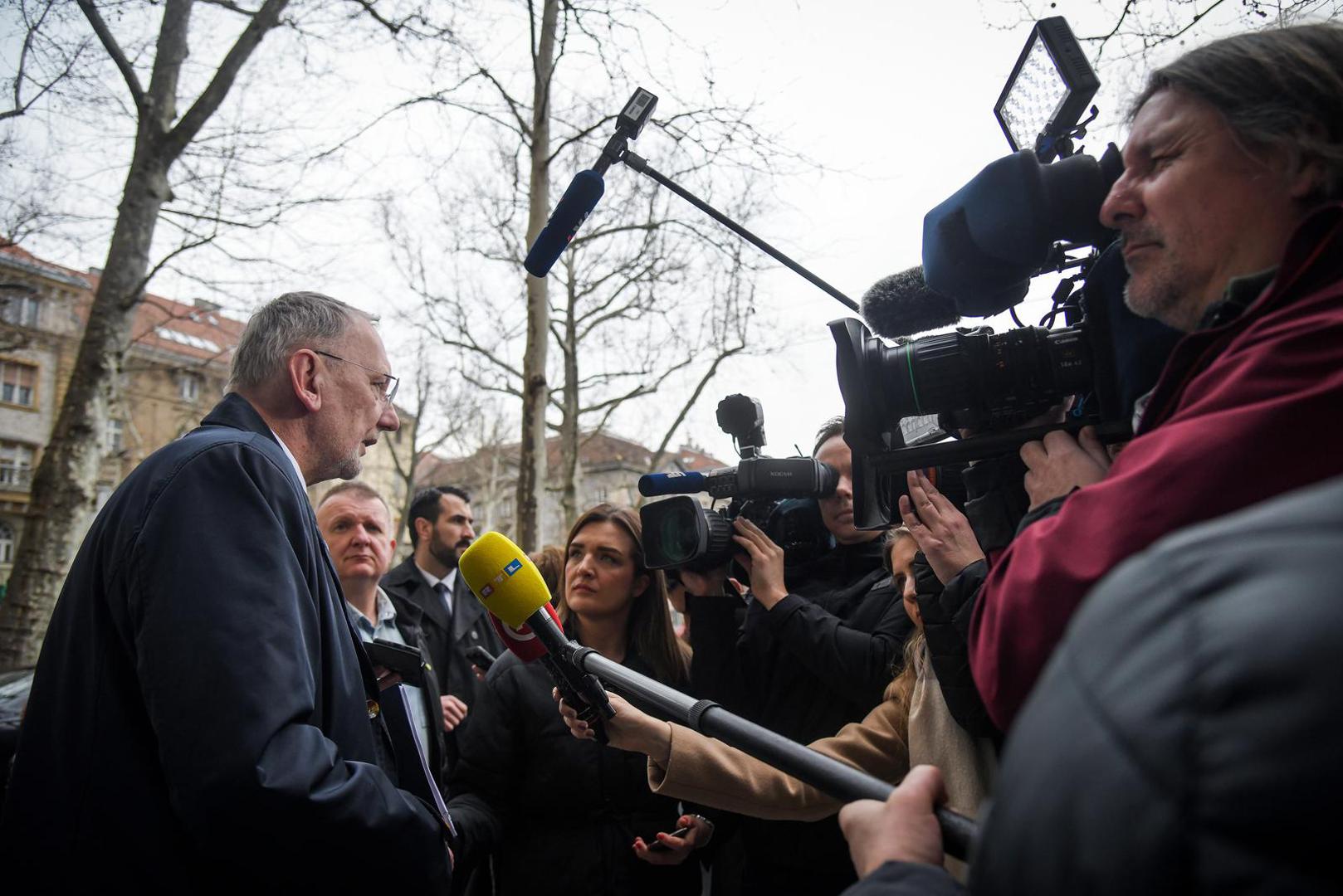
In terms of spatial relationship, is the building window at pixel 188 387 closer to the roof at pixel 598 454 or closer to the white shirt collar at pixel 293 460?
the roof at pixel 598 454

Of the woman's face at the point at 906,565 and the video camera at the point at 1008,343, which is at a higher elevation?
the video camera at the point at 1008,343

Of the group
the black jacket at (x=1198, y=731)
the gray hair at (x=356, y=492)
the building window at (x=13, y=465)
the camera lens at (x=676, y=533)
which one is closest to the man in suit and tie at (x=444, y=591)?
the gray hair at (x=356, y=492)

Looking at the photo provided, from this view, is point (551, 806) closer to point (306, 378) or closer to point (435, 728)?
point (435, 728)

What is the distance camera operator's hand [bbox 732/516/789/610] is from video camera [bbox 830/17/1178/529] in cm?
90

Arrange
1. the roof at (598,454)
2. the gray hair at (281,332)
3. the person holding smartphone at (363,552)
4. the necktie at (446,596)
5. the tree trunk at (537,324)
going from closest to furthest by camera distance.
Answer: the gray hair at (281,332), the person holding smartphone at (363,552), the necktie at (446,596), the tree trunk at (537,324), the roof at (598,454)

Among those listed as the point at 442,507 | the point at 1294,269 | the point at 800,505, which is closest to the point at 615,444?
the point at 442,507

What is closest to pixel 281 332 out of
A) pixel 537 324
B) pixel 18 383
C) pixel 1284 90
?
pixel 1284 90

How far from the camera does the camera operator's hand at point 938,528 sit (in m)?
1.76

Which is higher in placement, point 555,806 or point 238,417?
point 238,417

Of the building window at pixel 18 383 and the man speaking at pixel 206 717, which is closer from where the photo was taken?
the man speaking at pixel 206 717

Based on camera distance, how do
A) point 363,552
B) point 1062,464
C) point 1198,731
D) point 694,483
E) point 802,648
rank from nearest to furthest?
1. point 1198,731
2. point 1062,464
3. point 802,648
4. point 694,483
5. point 363,552

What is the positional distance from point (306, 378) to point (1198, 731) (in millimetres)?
1920

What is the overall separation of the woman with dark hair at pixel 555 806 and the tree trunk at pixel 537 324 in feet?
11.2

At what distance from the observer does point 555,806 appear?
8.39ft
